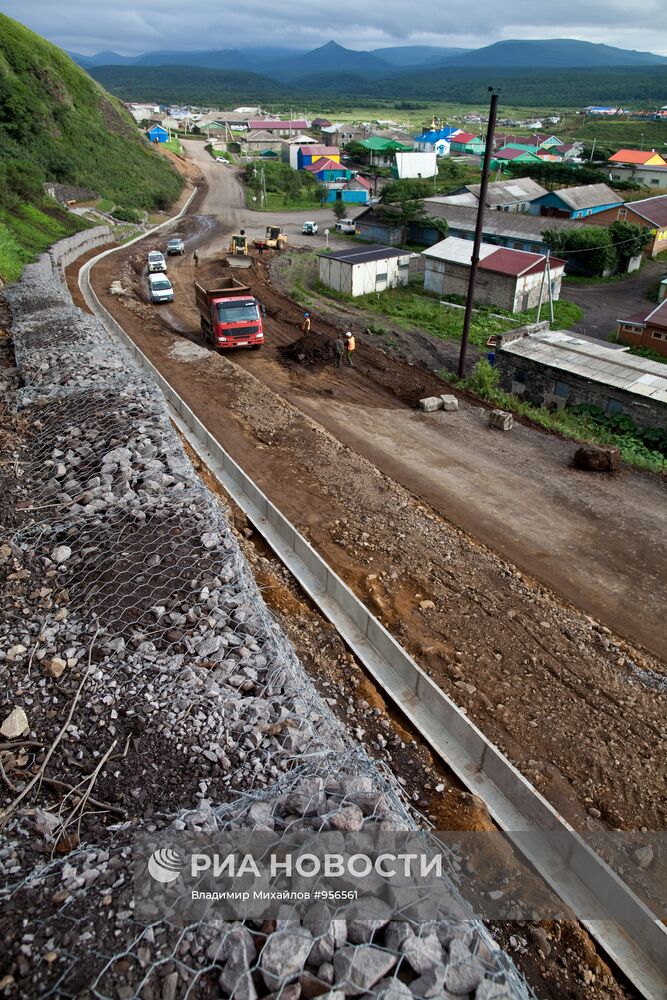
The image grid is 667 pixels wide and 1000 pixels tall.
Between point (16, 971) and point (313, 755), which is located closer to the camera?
point (16, 971)

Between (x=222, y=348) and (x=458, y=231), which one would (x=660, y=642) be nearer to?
(x=222, y=348)

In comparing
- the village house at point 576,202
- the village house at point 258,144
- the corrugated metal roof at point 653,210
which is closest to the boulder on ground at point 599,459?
the corrugated metal roof at point 653,210

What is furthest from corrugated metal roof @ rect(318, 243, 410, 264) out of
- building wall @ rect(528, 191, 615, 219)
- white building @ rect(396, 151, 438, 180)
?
white building @ rect(396, 151, 438, 180)

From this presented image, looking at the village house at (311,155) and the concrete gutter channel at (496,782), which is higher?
the village house at (311,155)

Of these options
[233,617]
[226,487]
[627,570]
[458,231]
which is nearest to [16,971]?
[233,617]

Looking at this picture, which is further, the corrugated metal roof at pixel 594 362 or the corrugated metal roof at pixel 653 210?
the corrugated metal roof at pixel 653 210

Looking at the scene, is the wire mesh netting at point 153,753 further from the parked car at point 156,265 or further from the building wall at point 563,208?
the building wall at point 563,208

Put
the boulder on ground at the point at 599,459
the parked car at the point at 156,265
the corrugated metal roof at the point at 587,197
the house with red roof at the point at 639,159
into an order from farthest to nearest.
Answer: the house with red roof at the point at 639,159
the corrugated metal roof at the point at 587,197
the parked car at the point at 156,265
the boulder on ground at the point at 599,459
